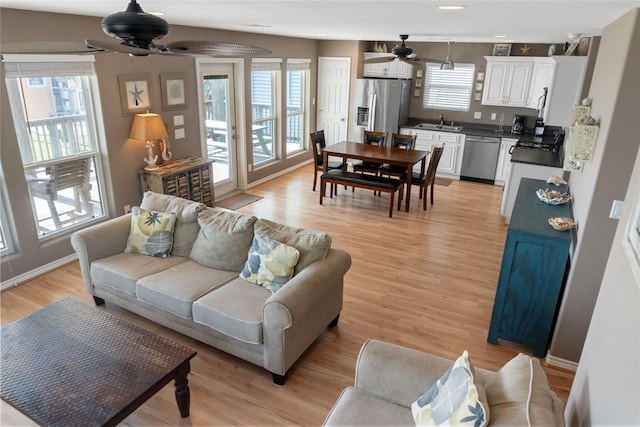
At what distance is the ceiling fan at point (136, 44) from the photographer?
70.7 inches

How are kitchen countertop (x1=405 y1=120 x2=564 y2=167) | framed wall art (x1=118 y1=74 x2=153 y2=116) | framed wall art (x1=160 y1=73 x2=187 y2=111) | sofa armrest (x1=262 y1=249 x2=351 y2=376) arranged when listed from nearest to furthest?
sofa armrest (x1=262 y1=249 x2=351 y2=376), framed wall art (x1=118 y1=74 x2=153 y2=116), framed wall art (x1=160 y1=73 x2=187 y2=111), kitchen countertop (x1=405 y1=120 x2=564 y2=167)

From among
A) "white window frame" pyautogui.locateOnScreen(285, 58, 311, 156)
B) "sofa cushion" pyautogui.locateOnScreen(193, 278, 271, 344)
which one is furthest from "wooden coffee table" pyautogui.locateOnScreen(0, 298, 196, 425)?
"white window frame" pyautogui.locateOnScreen(285, 58, 311, 156)

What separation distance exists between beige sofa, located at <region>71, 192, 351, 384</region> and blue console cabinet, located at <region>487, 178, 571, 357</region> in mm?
1159

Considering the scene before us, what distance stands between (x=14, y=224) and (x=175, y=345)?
2.41 metres

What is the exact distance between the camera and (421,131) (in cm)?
763

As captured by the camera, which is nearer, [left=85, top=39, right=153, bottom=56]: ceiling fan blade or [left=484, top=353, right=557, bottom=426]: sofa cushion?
[left=484, top=353, right=557, bottom=426]: sofa cushion

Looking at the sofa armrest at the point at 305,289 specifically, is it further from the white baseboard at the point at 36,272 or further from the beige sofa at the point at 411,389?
the white baseboard at the point at 36,272

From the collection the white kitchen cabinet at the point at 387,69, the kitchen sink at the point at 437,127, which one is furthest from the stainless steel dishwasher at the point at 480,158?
the white kitchen cabinet at the point at 387,69

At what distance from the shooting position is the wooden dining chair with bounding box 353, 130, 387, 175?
21.3ft

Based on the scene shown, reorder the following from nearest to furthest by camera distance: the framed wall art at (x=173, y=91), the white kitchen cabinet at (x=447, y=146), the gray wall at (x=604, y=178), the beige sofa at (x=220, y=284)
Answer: the gray wall at (x=604, y=178), the beige sofa at (x=220, y=284), the framed wall art at (x=173, y=91), the white kitchen cabinet at (x=447, y=146)

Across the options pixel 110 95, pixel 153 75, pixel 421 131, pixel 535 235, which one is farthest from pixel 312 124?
pixel 535 235

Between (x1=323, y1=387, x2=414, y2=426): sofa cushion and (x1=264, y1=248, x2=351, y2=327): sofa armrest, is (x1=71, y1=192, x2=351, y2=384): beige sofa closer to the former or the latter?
(x1=264, y1=248, x2=351, y2=327): sofa armrest

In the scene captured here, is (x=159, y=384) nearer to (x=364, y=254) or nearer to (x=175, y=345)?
(x=175, y=345)

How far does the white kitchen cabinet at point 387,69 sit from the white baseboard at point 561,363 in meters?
6.01
